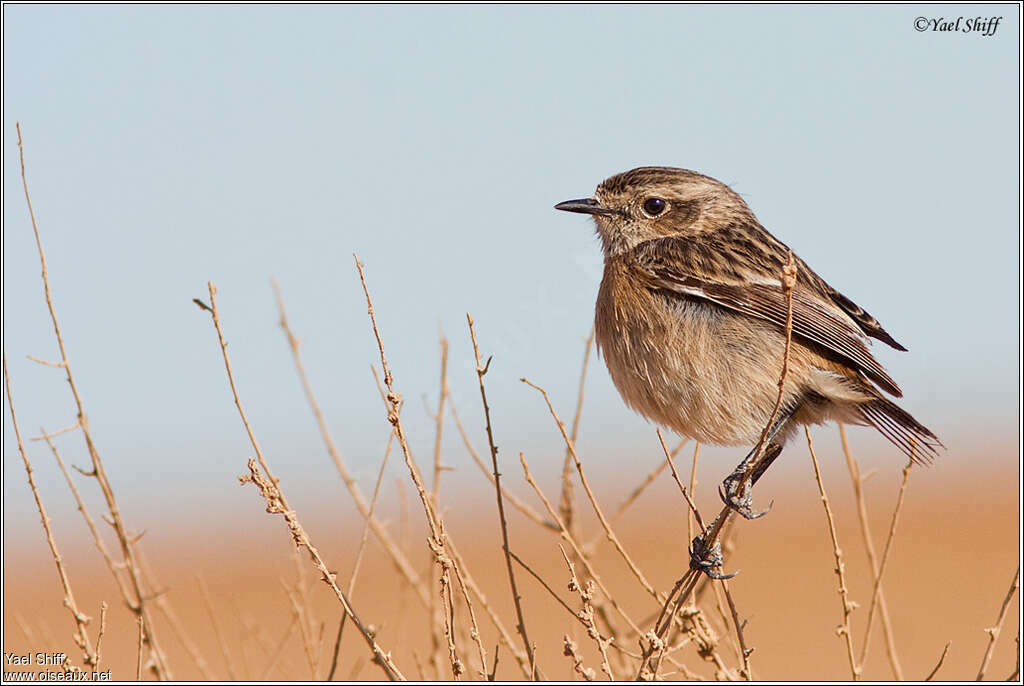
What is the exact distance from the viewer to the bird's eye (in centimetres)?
584

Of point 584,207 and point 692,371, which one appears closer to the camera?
point 692,371

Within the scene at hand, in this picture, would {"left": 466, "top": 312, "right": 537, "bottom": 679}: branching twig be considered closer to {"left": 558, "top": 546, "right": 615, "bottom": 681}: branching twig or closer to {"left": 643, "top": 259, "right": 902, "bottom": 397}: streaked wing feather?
{"left": 558, "top": 546, "right": 615, "bottom": 681}: branching twig

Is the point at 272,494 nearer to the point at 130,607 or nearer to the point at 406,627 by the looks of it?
the point at 130,607

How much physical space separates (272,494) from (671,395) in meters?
2.10

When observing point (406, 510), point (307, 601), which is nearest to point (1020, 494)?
point (406, 510)

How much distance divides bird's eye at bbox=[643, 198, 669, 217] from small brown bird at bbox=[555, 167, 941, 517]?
0.40 meters

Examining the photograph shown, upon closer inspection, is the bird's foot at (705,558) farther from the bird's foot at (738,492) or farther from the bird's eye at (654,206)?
the bird's eye at (654,206)

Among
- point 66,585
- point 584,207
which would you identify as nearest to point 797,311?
point 584,207

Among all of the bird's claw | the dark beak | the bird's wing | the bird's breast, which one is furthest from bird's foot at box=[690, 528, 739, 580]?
the dark beak

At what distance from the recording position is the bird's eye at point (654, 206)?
5.84 meters

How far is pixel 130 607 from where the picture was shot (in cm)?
414

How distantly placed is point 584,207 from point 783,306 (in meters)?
1.27

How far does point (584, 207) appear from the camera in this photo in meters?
5.69

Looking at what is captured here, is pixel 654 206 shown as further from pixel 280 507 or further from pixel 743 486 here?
pixel 280 507
